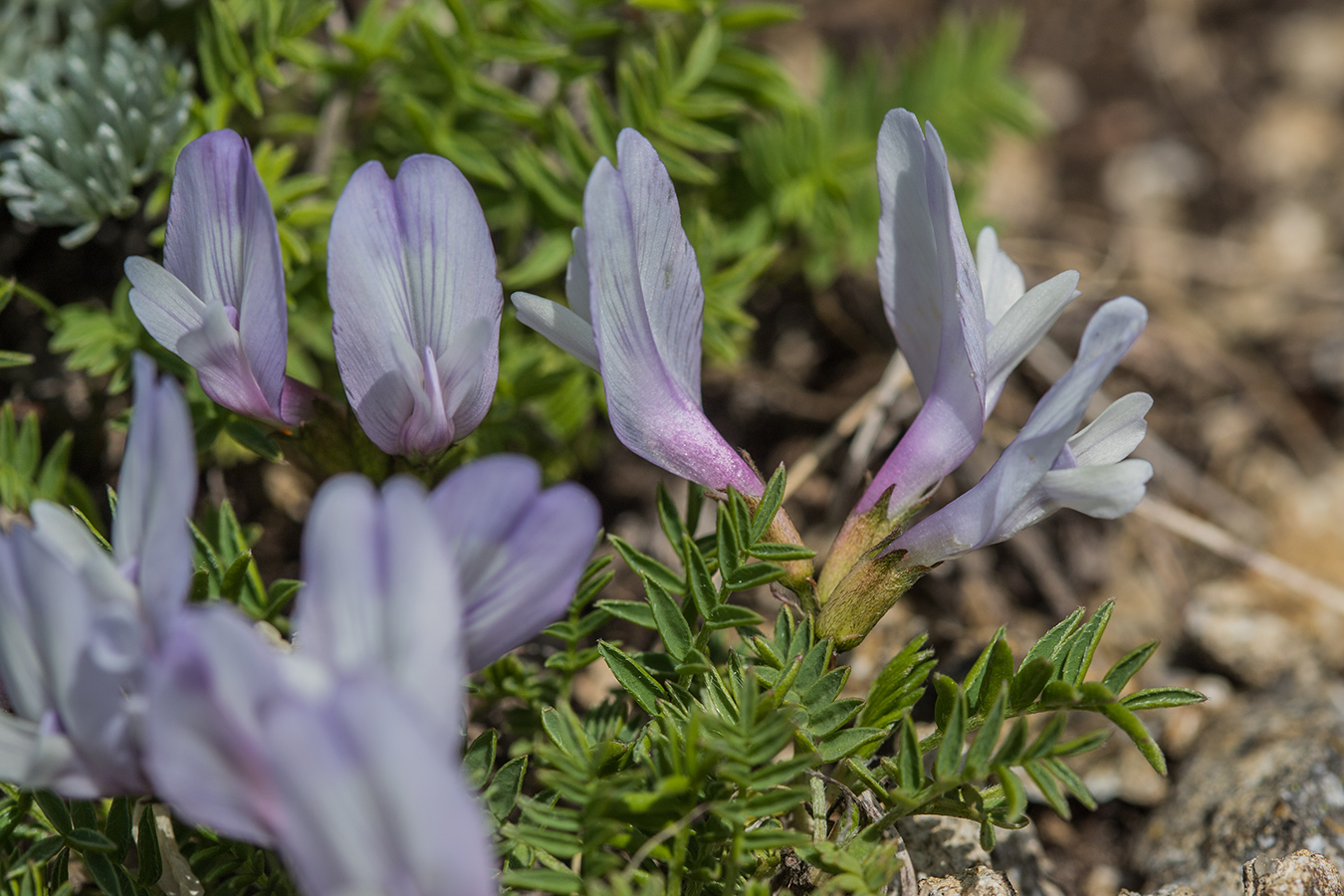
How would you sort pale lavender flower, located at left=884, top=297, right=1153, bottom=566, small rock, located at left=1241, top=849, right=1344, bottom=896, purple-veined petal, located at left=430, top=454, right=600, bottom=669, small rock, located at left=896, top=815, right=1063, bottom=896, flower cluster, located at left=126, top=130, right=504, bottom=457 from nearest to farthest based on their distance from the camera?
purple-veined petal, located at left=430, top=454, right=600, bottom=669 → pale lavender flower, located at left=884, top=297, right=1153, bottom=566 → flower cluster, located at left=126, top=130, right=504, bottom=457 → small rock, located at left=1241, top=849, right=1344, bottom=896 → small rock, located at left=896, top=815, right=1063, bottom=896

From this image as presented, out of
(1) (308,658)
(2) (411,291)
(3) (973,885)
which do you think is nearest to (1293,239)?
(3) (973,885)

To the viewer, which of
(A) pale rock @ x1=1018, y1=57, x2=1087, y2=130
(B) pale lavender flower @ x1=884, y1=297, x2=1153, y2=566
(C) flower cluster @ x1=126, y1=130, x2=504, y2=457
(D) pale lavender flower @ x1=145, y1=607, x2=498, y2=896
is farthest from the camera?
(A) pale rock @ x1=1018, y1=57, x2=1087, y2=130

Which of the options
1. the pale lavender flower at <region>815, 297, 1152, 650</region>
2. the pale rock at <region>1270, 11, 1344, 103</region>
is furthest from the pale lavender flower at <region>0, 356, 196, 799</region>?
the pale rock at <region>1270, 11, 1344, 103</region>

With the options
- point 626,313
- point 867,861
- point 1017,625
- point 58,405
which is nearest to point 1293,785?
point 1017,625

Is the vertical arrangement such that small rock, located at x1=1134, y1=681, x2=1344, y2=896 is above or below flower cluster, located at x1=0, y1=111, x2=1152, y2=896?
below

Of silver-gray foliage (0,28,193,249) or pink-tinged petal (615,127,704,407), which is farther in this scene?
silver-gray foliage (0,28,193,249)

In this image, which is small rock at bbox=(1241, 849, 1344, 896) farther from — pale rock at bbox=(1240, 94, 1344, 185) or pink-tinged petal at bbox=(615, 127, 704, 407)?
pale rock at bbox=(1240, 94, 1344, 185)
